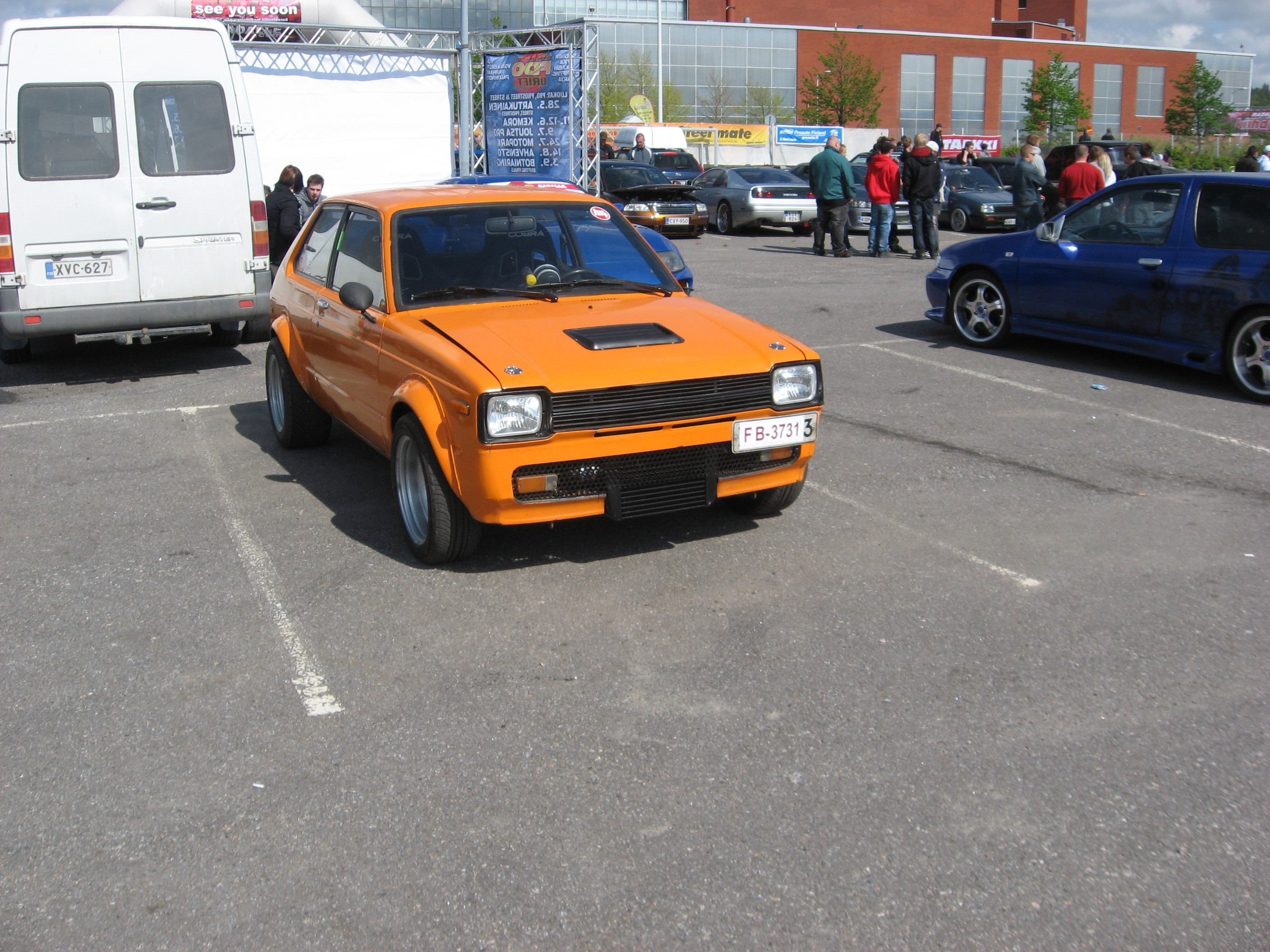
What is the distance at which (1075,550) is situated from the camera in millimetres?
5406

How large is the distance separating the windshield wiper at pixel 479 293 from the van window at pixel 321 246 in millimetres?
1124

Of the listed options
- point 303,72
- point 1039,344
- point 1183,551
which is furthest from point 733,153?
point 1183,551

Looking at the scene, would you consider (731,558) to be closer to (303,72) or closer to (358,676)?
(358,676)

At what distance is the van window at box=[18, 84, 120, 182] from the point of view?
9.04 meters

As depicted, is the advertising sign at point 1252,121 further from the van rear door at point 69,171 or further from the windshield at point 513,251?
the windshield at point 513,251

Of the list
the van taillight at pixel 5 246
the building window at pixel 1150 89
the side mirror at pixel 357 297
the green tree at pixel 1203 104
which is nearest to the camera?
the side mirror at pixel 357 297

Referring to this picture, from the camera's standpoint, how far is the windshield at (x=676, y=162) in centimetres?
3123

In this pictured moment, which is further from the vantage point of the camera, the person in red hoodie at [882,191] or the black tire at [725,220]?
the black tire at [725,220]

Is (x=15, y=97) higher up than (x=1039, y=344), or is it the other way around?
(x=15, y=97)

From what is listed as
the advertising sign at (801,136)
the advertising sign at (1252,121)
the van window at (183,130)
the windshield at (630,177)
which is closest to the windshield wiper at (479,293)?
the van window at (183,130)

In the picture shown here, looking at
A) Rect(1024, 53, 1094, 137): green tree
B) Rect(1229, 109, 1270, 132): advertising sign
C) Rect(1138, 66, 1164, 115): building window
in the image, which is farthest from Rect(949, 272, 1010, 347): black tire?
Rect(1138, 66, 1164, 115): building window

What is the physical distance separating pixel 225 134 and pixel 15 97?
5.04ft

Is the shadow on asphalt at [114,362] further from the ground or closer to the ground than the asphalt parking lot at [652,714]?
further from the ground

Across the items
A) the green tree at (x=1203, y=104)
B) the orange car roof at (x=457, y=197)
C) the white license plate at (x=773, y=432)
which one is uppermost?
the green tree at (x=1203, y=104)
